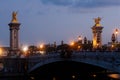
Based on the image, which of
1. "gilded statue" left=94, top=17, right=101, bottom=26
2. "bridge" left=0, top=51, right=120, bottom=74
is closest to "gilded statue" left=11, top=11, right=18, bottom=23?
"gilded statue" left=94, top=17, right=101, bottom=26

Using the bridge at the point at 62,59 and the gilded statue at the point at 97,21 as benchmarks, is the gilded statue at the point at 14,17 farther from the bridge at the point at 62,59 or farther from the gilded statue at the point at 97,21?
the bridge at the point at 62,59

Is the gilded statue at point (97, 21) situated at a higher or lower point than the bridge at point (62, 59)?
higher

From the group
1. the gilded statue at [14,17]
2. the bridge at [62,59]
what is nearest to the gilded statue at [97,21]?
the gilded statue at [14,17]

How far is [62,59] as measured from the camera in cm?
9344

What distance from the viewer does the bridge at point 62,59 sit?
2810 inches

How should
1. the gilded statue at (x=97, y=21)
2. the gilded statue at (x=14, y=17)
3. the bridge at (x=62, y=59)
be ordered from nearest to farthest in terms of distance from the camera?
the bridge at (x=62, y=59)
the gilded statue at (x=97, y=21)
the gilded statue at (x=14, y=17)

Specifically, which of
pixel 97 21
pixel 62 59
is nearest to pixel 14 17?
pixel 97 21

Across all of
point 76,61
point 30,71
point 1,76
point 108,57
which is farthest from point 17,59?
point 108,57

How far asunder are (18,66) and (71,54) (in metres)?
53.2

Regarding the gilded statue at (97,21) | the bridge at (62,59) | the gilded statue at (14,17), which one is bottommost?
the bridge at (62,59)

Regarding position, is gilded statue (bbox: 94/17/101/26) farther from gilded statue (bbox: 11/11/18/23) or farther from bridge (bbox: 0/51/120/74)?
bridge (bbox: 0/51/120/74)

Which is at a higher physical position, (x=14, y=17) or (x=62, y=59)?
(x=14, y=17)

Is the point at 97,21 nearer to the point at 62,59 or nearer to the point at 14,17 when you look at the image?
the point at 14,17

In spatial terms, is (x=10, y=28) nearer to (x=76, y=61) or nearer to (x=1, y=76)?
(x=1, y=76)
